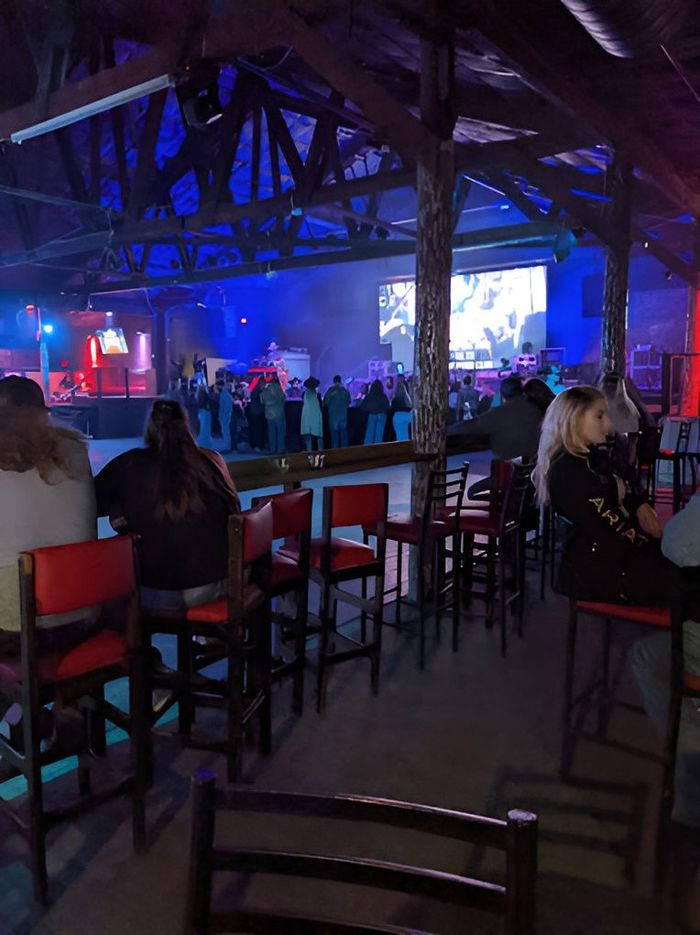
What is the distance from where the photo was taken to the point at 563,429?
2.51 meters

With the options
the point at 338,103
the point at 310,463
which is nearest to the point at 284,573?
the point at 310,463

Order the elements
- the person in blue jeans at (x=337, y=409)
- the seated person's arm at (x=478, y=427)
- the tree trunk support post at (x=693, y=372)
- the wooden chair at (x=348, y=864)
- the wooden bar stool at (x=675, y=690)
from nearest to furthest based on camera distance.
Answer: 1. the wooden chair at (x=348, y=864)
2. the wooden bar stool at (x=675, y=690)
3. the seated person's arm at (x=478, y=427)
4. the tree trunk support post at (x=693, y=372)
5. the person in blue jeans at (x=337, y=409)

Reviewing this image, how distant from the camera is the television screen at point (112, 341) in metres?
17.1

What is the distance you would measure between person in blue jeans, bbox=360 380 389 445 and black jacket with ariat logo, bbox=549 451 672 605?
28.4 feet

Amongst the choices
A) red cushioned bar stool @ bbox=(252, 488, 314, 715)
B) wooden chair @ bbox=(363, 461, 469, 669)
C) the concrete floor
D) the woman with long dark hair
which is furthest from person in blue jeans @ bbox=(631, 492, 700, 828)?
the woman with long dark hair

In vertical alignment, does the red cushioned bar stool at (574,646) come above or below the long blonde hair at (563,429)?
below

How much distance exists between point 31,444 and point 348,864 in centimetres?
149

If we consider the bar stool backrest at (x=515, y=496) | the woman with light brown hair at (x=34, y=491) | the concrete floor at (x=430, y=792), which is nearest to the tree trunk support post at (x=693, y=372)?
the bar stool backrest at (x=515, y=496)

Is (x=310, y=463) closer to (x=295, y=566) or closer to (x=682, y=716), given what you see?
(x=295, y=566)

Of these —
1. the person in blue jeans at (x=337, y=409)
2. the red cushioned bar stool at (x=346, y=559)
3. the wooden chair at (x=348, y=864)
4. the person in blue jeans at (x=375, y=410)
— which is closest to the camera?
→ the wooden chair at (x=348, y=864)

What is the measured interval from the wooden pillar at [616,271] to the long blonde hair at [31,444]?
5.27 meters

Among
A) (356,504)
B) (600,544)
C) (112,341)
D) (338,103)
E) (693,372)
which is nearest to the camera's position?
(600,544)

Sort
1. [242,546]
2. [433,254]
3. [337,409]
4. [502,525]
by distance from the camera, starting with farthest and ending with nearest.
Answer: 1. [337,409]
2. [433,254]
3. [502,525]
4. [242,546]

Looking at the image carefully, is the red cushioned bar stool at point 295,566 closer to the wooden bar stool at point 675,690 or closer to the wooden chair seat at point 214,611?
the wooden chair seat at point 214,611
